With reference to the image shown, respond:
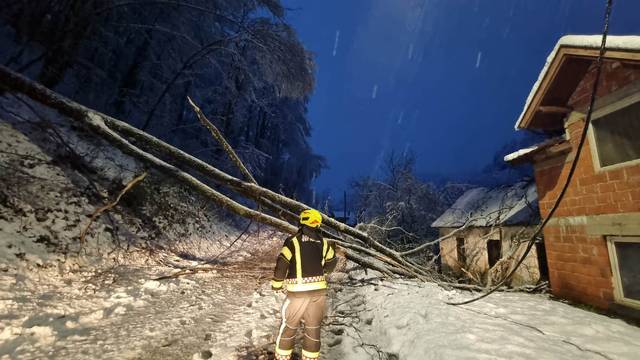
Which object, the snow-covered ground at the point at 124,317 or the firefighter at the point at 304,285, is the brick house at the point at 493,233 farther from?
the snow-covered ground at the point at 124,317

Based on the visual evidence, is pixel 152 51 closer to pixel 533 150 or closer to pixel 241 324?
pixel 241 324

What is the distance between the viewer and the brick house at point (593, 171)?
4.94m

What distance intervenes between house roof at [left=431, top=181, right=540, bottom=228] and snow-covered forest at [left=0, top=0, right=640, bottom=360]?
19 centimetres

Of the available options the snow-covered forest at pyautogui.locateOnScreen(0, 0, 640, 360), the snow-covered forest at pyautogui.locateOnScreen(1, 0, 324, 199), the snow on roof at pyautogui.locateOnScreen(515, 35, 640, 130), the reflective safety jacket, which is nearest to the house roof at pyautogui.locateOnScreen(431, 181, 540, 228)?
the snow-covered forest at pyautogui.locateOnScreen(0, 0, 640, 360)

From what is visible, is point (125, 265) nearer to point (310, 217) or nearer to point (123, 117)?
point (310, 217)

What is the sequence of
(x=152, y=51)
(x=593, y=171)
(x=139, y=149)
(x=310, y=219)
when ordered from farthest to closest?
(x=152, y=51) → (x=593, y=171) → (x=139, y=149) → (x=310, y=219)

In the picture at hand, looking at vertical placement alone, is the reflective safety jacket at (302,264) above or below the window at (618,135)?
below

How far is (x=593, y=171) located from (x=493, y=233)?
5.80m

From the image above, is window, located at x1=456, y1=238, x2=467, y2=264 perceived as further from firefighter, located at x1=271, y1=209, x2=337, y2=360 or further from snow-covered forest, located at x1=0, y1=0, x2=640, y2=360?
firefighter, located at x1=271, y1=209, x2=337, y2=360

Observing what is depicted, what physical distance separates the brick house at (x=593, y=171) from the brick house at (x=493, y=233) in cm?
130

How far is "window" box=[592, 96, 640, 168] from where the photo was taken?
5.00 metres

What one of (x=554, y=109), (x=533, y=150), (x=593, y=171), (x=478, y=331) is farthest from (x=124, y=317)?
(x=554, y=109)

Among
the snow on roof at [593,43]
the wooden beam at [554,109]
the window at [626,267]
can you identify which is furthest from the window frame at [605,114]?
the window at [626,267]

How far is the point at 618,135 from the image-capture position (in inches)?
207
